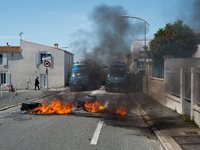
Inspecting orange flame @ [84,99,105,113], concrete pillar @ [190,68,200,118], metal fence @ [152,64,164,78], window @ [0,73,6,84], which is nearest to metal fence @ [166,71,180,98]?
metal fence @ [152,64,164,78]

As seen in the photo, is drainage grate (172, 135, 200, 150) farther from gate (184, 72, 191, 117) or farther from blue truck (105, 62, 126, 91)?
blue truck (105, 62, 126, 91)

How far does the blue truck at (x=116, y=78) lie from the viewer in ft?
60.5

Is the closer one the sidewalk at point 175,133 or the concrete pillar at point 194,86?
the sidewalk at point 175,133

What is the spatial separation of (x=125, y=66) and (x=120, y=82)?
1757 mm

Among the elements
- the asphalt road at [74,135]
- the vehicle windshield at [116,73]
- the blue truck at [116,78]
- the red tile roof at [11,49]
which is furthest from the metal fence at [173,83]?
the red tile roof at [11,49]

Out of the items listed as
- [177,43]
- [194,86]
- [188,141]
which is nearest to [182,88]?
[194,86]

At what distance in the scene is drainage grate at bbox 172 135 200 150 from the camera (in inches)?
177

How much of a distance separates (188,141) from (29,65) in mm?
24309

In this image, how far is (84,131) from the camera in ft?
19.1

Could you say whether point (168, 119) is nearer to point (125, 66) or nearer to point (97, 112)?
point (97, 112)

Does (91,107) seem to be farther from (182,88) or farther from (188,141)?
(188,141)

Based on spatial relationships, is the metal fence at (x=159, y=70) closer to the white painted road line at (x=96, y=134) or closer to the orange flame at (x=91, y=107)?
the orange flame at (x=91, y=107)

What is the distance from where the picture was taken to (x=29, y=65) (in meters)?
26.0

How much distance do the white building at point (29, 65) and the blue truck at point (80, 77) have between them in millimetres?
6469
